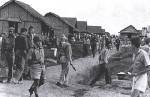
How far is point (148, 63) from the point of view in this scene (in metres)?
7.33

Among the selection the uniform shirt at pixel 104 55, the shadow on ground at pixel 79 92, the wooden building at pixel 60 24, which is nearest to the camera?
the shadow on ground at pixel 79 92

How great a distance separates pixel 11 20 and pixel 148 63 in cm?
2766

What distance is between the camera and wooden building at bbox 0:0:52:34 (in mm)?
33750

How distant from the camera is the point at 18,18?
1352 inches

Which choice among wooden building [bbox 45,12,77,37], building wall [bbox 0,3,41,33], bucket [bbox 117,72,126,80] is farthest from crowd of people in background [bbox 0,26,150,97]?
wooden building [bbox 45,12,77,37]

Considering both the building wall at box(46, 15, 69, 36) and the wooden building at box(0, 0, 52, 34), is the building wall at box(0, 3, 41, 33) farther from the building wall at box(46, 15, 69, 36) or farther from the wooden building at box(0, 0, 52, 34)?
the building wall at box(46, 15, 69, 36)

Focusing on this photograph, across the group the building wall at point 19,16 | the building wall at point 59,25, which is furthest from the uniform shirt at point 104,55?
the building wall at point 59,25

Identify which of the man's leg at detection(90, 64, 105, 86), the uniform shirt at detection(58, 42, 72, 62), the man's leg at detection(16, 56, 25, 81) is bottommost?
the man's leg at detection(90, 64, 105, 86)

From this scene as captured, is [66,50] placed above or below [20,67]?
above

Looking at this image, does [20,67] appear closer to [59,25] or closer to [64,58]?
[64,58]

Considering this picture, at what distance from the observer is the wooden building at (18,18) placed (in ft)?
111

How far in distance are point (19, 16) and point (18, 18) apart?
271 mm

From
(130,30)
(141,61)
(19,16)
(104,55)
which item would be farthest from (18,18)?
(130,30)

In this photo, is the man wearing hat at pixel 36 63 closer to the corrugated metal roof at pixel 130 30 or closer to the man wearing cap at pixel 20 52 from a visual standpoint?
the man wearing cap at pixel 20 52
